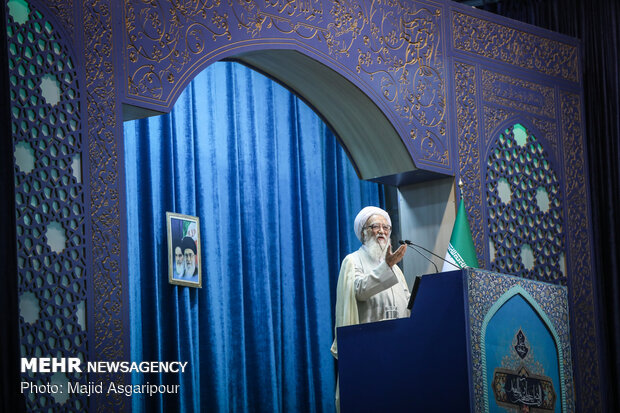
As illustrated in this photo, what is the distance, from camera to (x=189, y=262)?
6.91 m

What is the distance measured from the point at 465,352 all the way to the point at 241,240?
3.13m

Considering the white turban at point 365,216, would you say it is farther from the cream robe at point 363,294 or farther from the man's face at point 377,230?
the cream robe at point 363,294

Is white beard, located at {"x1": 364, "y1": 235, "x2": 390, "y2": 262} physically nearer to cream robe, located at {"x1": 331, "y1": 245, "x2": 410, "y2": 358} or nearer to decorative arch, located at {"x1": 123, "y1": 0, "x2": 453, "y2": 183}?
cream robe, located at {"x1": 331, "y1": 245, "x2": 410, "y2": 358}

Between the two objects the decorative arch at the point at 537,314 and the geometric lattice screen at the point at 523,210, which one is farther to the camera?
the geometric lattice screen at the point at 523,210

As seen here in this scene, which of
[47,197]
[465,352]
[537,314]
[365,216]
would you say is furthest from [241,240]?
[465,352]

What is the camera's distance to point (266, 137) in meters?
→ 7.75

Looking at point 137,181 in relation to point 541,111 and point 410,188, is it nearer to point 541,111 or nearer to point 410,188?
point 410,188

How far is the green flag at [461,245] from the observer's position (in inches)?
245

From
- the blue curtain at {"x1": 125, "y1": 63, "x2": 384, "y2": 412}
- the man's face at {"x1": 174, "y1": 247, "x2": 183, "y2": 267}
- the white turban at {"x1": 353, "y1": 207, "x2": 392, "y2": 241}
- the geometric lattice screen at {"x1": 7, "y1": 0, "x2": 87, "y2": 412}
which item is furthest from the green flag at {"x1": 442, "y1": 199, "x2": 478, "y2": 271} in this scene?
the geometric lattice screen at {"x1": 7, "y1": 0, "x2": 87, "y2": 412}

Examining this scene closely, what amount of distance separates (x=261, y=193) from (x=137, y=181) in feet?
3.47

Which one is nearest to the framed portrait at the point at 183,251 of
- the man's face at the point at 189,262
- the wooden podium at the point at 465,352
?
the man's face at the point at 189,262

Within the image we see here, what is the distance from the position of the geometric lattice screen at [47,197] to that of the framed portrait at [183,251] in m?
2.00

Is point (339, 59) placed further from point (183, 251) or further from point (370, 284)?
point (183, 251)

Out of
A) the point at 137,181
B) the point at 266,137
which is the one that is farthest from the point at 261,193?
the point at 137,181
